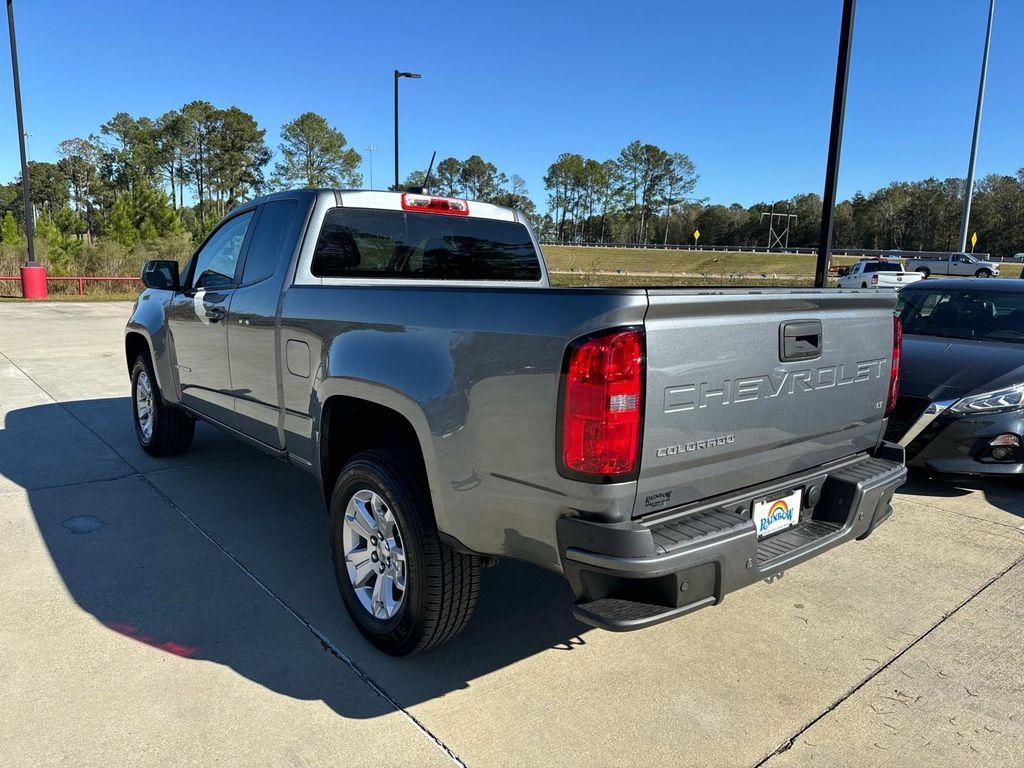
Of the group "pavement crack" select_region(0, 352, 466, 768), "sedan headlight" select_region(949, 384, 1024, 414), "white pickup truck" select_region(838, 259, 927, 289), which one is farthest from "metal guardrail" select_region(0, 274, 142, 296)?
"white pickup truck" select_region(838, 259, 927, 289)

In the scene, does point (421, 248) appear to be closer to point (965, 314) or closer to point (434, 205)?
point (434, 205)

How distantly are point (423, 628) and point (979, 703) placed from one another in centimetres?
218

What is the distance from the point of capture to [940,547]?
4293mm

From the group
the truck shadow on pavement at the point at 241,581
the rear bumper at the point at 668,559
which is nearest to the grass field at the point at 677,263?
the truck shadow on pavement at the point at 241,581

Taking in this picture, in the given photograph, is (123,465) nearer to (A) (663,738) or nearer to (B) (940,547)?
(A) (663,738)

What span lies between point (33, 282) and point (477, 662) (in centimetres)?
2337

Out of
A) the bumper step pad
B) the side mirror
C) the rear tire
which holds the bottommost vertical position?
the rear tire

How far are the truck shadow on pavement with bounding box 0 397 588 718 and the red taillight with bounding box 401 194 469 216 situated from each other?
2.01 metres

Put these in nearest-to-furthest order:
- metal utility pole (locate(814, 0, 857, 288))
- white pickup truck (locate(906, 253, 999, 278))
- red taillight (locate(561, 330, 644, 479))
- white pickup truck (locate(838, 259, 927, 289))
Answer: red taillight (locate(561, 330, 644, 479)) < metal utility pole (locate(814, 0, 857, 288)) < white pickup truck (locate(838, 259, 927, 289)) < white pickup truck (locate(906, 253, 999, 278))

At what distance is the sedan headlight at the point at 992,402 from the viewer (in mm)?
4941

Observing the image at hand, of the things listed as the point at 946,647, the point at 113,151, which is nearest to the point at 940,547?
the point at 946,647

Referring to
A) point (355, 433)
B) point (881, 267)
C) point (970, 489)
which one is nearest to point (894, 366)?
point (355, 433)

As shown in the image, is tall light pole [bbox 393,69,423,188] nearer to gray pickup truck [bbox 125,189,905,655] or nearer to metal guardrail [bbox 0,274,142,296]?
metal guardrail [bbox 0,274,142,296]

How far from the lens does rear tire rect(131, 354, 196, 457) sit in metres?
5.50
